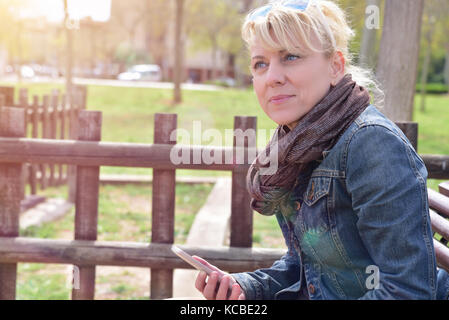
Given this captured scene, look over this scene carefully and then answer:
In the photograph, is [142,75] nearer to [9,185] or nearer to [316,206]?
[9,185]

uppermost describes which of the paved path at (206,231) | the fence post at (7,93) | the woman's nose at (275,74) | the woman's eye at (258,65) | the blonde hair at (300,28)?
the blonde hair at (300,28)

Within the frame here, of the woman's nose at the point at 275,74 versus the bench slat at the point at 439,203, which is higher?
the woman's nose at the point at 275,74

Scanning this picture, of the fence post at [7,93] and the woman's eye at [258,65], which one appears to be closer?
the woman's eye at [258,65]

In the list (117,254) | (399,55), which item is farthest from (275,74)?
(399,55)

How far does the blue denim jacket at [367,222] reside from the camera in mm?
1486

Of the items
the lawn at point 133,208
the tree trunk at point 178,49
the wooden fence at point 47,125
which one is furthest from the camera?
the tree trunk at point 178,49

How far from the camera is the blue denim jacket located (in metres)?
1.49

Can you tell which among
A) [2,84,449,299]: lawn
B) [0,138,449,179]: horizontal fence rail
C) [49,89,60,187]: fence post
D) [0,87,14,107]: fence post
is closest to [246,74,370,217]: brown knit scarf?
[0,138,449,179]: horizontal fence rail

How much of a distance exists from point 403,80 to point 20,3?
2301 cm

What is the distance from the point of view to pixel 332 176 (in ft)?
5.48

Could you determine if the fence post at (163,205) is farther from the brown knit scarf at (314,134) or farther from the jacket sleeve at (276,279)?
the brown knit scarf at (314,134)

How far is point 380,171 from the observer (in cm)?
152

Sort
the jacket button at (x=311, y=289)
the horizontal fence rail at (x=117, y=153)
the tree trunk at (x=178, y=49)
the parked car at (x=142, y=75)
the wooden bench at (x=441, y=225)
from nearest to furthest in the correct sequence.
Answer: the jacket button at (x=311, y=289)
the wooden bench at (x=441, y=225)
the horizontal fence rail at (x=117, y=153)
the tree trunk at (x=178, y=49)
the parked car at (x=142, y=75)

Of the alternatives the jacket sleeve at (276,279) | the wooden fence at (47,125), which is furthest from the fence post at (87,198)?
the wooden fence at (47,125)
